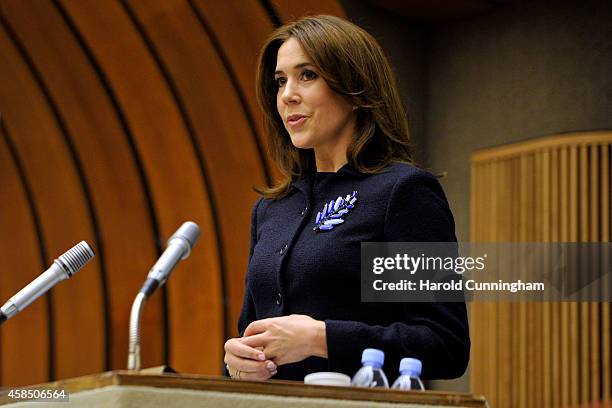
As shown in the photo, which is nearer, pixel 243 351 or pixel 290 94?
pixel 243 351

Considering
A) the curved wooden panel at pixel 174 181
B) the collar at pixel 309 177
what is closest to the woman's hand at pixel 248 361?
the collar at pixel 309 177

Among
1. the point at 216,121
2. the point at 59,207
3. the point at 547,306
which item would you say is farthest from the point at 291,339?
the point at 59,207

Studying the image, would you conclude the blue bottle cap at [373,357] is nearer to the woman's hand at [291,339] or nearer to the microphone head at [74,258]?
the woman's hand at [291,339]

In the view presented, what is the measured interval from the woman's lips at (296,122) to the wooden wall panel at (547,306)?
368 centimetres

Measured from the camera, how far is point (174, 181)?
6.38 meters

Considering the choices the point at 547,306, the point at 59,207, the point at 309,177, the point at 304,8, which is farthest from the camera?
the point at 59,207

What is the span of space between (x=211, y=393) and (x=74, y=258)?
621mm

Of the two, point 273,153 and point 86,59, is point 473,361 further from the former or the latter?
point 273,153

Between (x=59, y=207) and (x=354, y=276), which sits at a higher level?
(x=59, y=207)

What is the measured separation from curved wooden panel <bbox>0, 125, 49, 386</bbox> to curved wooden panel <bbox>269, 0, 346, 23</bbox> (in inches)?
74.6

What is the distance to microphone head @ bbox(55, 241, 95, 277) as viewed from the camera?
2076 mm

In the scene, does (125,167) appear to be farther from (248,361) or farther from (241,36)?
(248,361)

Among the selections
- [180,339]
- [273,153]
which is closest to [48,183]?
[180,339]

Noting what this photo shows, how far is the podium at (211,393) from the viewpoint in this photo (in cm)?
156
